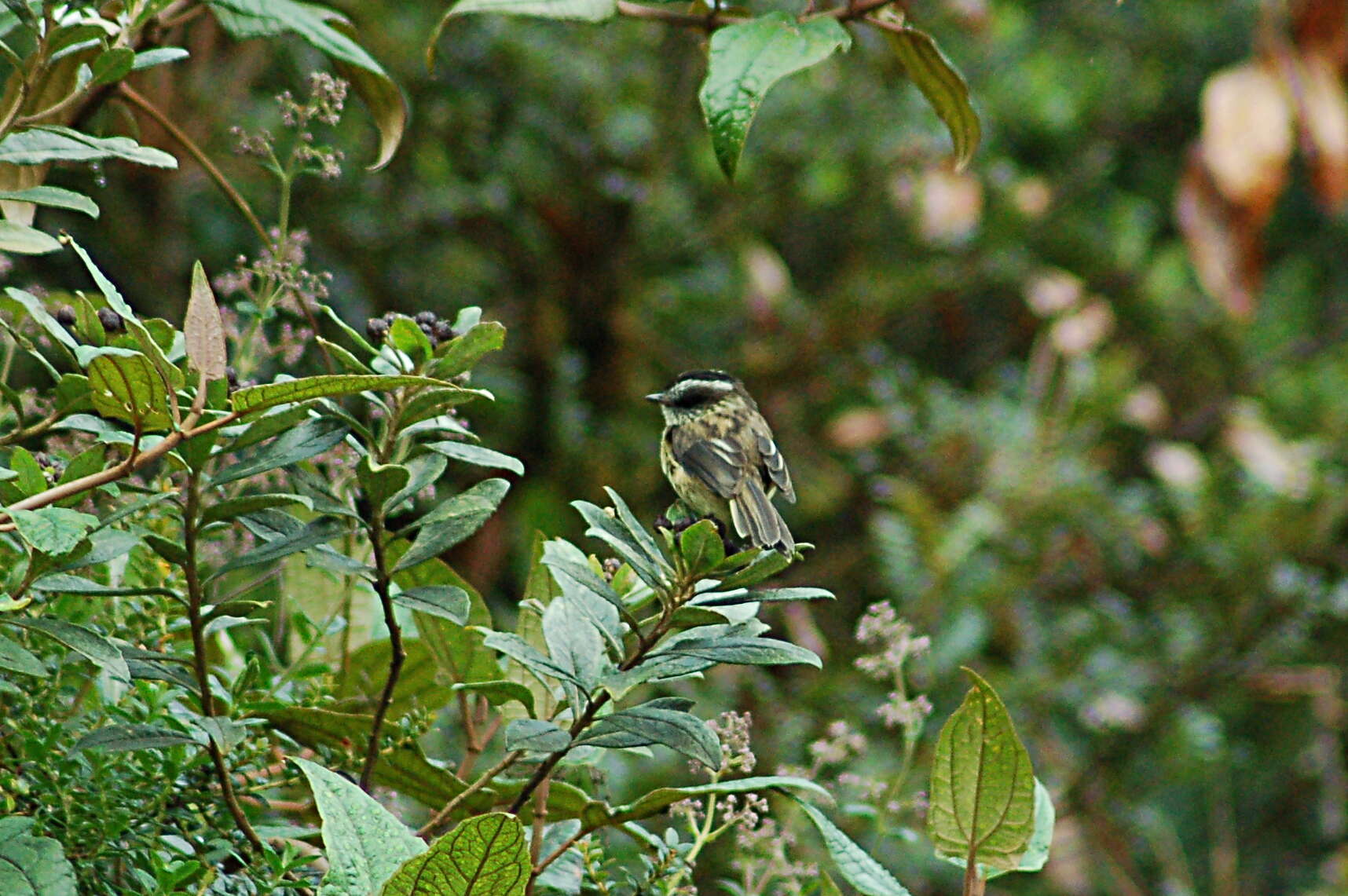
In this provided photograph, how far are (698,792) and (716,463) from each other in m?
0.92

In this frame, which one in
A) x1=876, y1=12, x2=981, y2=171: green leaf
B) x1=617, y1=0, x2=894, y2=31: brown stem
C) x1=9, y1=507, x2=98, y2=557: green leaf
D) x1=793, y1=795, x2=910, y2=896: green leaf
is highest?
x1=617, y1=0, x2=894, y2=31: brown stem

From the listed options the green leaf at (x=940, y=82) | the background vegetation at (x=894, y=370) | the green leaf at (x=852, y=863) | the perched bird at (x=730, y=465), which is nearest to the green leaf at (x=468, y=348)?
the green leaf at (x=852, y=863)

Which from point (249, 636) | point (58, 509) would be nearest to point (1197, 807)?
point (249, 636)

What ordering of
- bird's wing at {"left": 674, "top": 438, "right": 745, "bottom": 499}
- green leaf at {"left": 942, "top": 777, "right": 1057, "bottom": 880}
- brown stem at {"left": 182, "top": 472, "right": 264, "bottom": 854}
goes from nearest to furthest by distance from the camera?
brown stem at {"left": 182, "top": 472, "right": 264, "bottom": 854} → green leaf at {"left": 942, "top": 777, "right": 1057, "bottom": 880} → bird's wing at {"left": 674, "top": 438, "right": 745, "bottom": 499}

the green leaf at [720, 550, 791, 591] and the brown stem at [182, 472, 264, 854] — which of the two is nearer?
the brown stem at [182, 472, 264, 854]

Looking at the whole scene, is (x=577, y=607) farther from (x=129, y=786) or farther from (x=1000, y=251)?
(x=1000, y=251)

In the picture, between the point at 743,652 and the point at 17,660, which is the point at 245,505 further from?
the point at 743,652

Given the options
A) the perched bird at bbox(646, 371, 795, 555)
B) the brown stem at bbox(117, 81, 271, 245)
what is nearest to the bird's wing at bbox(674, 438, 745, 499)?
the perched bird at bbox(646, 371, 795, 555)

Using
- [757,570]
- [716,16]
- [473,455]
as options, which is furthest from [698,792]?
[716,16]

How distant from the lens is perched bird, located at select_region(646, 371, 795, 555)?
1.75 metres

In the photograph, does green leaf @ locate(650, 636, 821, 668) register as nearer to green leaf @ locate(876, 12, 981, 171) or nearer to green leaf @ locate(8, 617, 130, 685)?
green leaf @ locate(8, 617, 130, 685)

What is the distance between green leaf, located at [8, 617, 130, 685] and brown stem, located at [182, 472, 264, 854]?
0.06m

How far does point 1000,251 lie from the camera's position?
4684mm

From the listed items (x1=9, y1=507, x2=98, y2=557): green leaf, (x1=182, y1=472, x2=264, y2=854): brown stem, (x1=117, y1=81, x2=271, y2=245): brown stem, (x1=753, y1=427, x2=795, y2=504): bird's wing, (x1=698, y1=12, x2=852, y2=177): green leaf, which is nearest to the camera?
(x1=9, y1=507, x2=98, y2=557): green leaf
